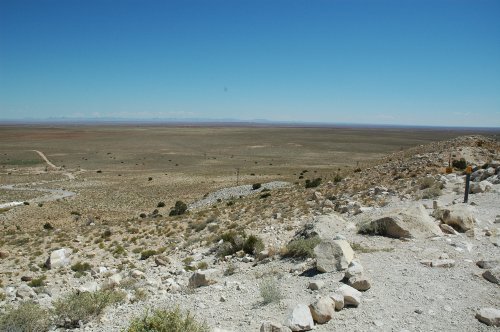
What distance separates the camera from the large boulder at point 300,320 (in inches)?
254

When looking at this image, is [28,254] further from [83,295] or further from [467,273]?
[467,273]

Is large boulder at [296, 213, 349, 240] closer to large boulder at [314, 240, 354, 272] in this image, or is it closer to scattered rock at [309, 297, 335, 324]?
large boulder at [314, 240, 354, 272]

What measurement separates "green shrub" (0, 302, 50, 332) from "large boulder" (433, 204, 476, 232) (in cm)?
1180

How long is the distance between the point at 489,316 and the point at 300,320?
319 centimetres

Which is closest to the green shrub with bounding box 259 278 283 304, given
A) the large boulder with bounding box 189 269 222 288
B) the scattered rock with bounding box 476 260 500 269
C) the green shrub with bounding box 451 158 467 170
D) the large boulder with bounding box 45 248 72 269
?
the large boulder with bounding box 189 269 222 288

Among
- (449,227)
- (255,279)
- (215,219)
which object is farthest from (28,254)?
(449,227)

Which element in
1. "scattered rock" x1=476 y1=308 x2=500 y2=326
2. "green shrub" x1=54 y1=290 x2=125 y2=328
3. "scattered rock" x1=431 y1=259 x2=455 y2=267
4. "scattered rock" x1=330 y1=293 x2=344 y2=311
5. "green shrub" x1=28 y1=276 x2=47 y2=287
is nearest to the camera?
"scattered rock" x1=476 y1=308 x2=500 y2=326

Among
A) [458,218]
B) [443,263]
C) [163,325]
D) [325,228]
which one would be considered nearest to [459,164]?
[458,218]

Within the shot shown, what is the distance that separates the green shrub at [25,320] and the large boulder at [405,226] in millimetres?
9201

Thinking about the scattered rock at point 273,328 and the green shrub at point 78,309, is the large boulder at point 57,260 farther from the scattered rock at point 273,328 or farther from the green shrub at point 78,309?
the scattered rock at point 273,328

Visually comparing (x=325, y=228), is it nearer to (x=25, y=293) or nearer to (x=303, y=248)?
(x=303, y=248)

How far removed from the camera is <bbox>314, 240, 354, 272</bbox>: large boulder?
897cm

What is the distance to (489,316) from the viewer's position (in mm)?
6348

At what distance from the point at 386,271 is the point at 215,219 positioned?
13801 millimetres
